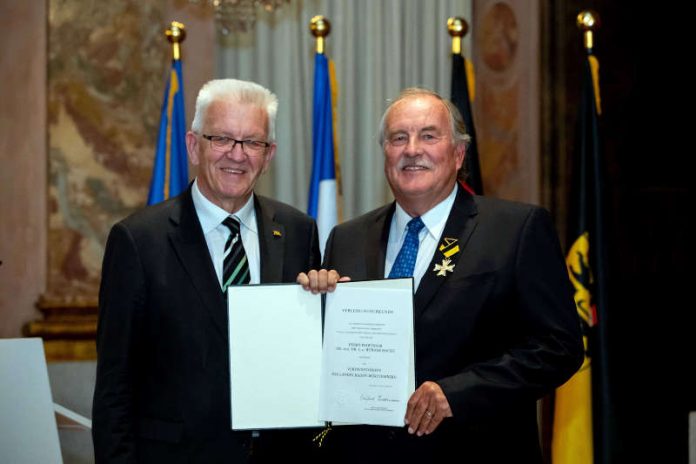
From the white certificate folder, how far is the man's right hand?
0.02 meters

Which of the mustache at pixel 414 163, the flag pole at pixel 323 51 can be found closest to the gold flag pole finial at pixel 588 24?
the flag pole at pixel 323 51

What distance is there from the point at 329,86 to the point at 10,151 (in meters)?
1.89

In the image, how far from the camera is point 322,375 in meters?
2.80

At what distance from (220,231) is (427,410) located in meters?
0.90

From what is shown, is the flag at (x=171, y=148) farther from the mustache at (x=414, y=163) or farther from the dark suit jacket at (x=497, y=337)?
the dark suit jacket at (x=497, y=337)

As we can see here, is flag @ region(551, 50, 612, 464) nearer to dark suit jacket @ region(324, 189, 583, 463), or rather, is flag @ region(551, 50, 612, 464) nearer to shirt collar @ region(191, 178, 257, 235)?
dark suit jacket @ region(324, 189, 583, 463)

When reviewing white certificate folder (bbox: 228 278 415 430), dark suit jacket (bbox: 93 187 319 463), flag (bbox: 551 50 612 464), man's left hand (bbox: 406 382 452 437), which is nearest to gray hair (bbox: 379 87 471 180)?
white certificate folder (bbox: 228 278 415 430)

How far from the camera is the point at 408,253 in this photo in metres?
2.96

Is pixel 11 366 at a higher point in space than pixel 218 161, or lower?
lower

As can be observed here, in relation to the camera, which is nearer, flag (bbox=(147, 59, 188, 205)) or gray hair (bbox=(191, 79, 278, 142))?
gray hair (bbox=(191, 79, 278, 142))

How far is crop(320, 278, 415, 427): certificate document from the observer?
2.70 metres

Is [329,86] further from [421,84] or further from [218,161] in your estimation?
[218,161]

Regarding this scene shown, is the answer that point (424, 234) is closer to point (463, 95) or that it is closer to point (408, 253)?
point (408, 253)

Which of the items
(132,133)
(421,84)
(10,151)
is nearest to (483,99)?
(421,84)
